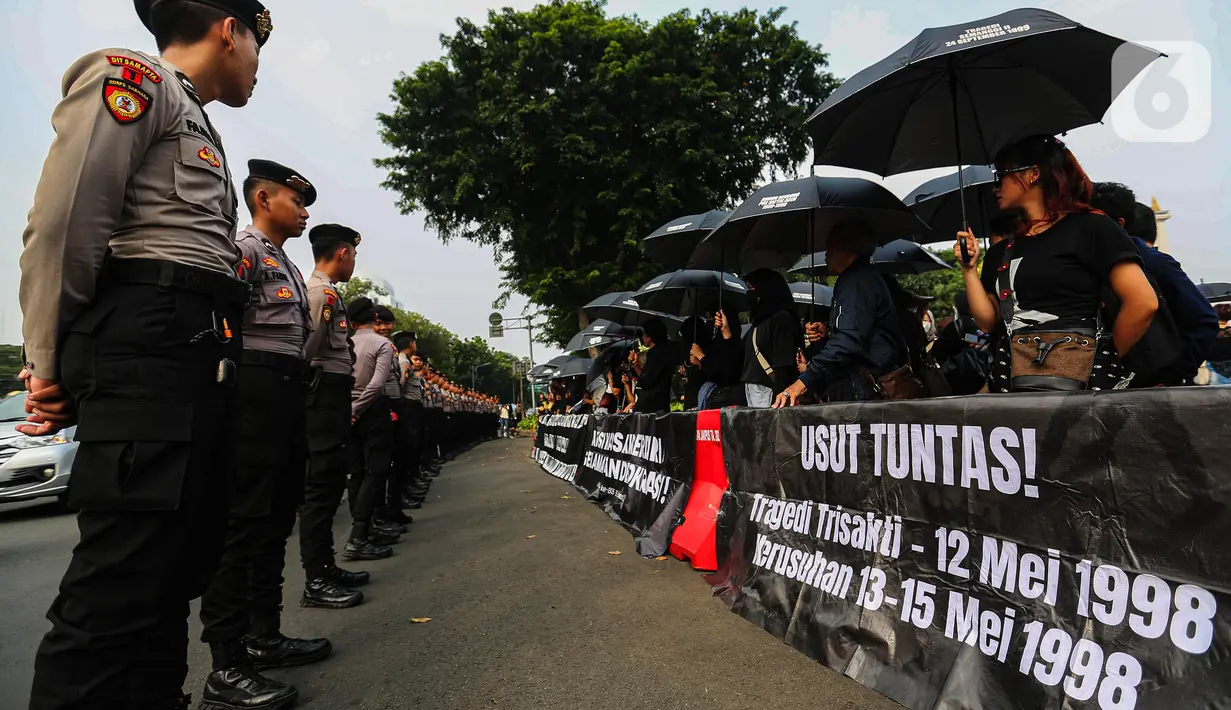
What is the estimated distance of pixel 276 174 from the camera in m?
3.39

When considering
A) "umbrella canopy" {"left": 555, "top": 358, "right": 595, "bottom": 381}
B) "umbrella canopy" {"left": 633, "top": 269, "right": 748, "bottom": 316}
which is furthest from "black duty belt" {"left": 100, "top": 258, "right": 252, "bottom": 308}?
"umbrella canopy" {"left": 555, "top": 358, "right": 595, "bottom": 381}

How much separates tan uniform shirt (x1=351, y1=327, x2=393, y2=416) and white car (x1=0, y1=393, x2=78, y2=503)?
484cm

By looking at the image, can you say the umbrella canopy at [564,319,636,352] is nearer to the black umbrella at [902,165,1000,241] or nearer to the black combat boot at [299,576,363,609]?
the black umbrella at [902,165,1000,241]

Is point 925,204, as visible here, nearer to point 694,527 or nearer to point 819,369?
point 819,369

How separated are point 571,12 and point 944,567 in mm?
22054

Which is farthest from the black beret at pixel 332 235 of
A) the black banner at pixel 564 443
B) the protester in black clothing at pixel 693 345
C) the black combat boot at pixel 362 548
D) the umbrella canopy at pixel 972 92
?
the black banner at pixel 564 443

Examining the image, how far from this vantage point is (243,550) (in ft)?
9.39

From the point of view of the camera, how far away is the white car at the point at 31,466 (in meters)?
7.67

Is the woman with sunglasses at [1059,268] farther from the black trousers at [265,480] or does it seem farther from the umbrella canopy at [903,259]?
the umbrella canopy at [903,259]

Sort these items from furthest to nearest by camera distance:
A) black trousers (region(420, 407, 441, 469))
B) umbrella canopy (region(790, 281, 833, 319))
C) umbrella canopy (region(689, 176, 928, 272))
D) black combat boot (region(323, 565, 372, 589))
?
black trousers (region(420, 407, 441, 469))
umbrella canopy (region(790, 281, 833, 319))
umbrella canopy (region(689, 176, 928, 272))
black combat boot (region(323, 565, 372, 589))

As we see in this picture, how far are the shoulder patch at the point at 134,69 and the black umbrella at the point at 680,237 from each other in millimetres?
5884

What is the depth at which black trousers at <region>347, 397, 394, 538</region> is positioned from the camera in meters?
5.68

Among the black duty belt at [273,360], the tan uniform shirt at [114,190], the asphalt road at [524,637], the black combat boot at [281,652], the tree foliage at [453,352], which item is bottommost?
the asphalt road at [524,637]

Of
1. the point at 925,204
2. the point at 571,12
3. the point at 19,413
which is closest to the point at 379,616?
the point at 925,204
